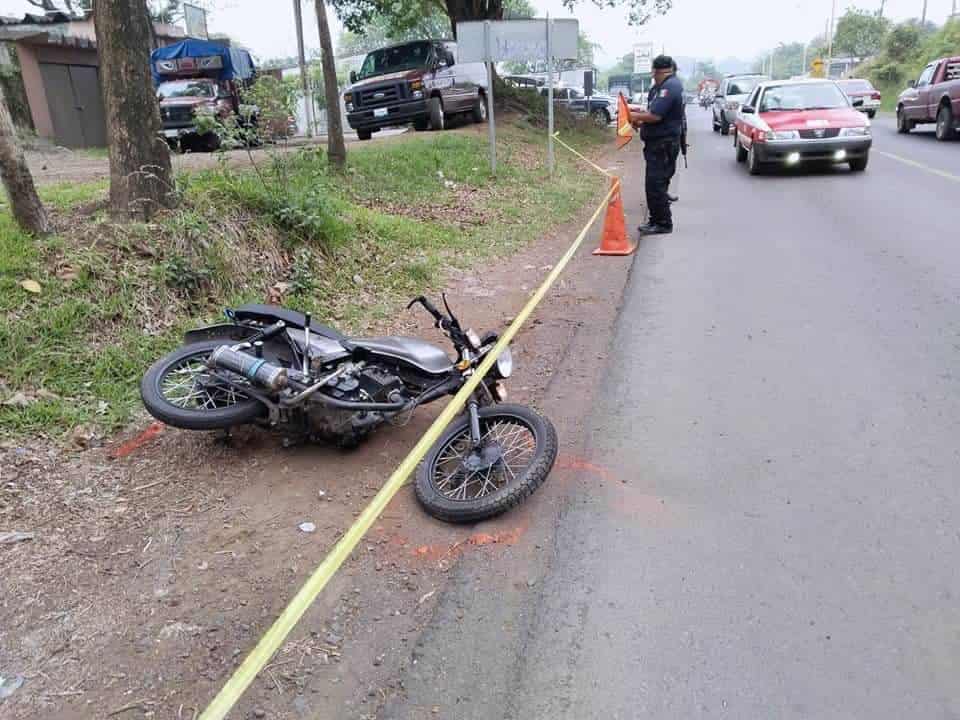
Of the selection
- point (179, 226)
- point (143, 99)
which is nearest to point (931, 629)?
point (179, 226)

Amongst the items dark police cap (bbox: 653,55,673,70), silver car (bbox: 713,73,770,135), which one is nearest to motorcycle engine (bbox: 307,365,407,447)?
dark police cap (bbox: 653,55,673,70)

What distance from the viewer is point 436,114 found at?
1697 centimetres

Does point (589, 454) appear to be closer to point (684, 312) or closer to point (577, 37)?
point (684, 312)

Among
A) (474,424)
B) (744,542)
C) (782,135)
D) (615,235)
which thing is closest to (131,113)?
(474,424)

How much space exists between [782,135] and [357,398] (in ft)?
39.6

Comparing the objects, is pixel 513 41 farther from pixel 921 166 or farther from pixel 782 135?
pixel 921 166

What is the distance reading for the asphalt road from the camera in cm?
261

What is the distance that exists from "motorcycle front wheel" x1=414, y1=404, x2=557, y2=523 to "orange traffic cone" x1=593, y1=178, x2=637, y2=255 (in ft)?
17.6

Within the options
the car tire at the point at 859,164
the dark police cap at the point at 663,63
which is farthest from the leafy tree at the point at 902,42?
the dark police cap at the point at 663,63

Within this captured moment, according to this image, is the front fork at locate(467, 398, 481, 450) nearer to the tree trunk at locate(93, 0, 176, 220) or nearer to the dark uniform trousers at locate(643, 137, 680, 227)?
the tree trunk at locate(93, 0, 176, 220)

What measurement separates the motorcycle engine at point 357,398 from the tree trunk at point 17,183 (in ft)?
10.1

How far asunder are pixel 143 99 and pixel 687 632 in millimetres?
5808

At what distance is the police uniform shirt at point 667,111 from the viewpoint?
8977mm

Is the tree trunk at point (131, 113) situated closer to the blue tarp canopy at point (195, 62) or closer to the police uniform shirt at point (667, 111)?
the police uniform shirt at point (667, 111)
